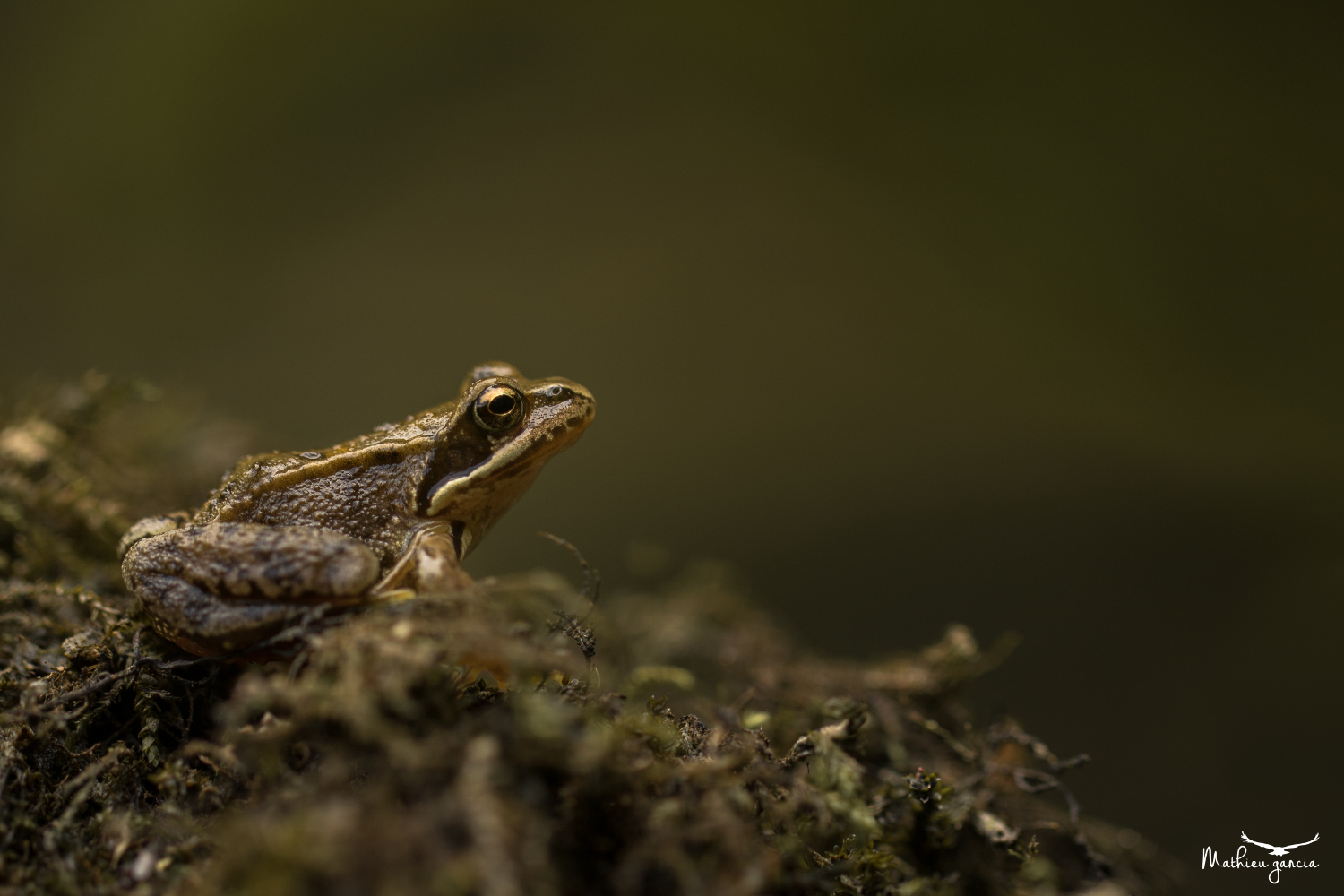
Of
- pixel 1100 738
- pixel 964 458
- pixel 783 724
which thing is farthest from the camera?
pixel 964 458

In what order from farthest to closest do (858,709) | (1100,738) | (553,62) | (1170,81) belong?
(553,62) < (1170,81) < (1100,738) < (858,709)

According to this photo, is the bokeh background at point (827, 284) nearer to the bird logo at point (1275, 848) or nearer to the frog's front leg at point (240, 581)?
the bird logo at point (1275, 848)

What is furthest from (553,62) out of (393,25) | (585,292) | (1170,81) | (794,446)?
(1170,81)

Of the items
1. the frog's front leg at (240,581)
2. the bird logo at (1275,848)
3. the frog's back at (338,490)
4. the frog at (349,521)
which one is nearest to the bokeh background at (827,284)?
the bird logo at (1275,848)

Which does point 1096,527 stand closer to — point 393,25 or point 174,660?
point 174,660

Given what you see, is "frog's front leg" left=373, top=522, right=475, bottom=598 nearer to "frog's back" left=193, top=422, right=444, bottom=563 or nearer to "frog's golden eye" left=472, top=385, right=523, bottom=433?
"frog's back" left=193, top=422, right=444, bottom=563

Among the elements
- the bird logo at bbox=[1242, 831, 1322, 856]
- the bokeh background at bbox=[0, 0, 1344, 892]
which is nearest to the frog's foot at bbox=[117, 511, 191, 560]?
the bokeh background at bbox=[0, 0, 1344, 892]
